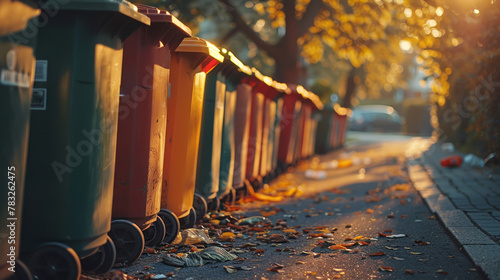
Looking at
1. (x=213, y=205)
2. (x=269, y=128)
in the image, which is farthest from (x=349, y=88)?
(x=213, y=205)

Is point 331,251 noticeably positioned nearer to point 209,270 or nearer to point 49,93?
point 209,270

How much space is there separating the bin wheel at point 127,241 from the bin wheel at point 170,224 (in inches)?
29.9

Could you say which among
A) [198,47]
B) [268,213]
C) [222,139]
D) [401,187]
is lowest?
[268,213]

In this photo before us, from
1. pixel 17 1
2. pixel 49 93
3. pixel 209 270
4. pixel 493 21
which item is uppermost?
pixel 493 21

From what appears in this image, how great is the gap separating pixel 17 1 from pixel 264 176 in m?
7.59

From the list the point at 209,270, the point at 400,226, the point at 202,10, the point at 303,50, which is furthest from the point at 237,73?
the point at 303,50

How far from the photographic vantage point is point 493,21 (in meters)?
7.34

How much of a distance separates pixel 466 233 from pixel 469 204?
1836mm

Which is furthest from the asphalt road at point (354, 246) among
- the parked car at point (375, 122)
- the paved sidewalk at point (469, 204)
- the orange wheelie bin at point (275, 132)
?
the parked car at point (375, 122)

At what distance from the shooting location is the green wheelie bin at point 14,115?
125 inches

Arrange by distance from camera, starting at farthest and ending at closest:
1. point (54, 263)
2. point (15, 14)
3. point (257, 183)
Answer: point (257, 183), point (54, 263), point (15, 14)

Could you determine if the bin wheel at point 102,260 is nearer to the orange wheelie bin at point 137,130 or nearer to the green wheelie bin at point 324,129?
the orange wheelie bin at point 137,130

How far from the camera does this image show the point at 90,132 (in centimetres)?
385

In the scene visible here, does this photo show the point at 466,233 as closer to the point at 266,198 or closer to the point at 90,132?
the point at 90,132
